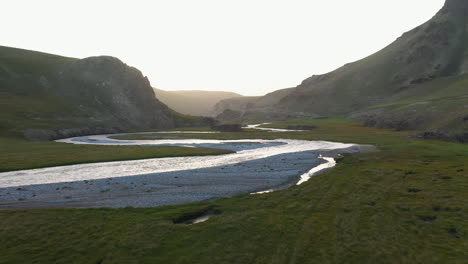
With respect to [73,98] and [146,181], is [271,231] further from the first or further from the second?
[73,98]

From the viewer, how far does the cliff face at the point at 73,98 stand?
3861 inches

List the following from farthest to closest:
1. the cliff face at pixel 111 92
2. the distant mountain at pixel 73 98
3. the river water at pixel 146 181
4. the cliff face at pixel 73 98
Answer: the cliff face at pixel 111 92
the cliff face at pixel 73 98
the distant mountain at pixel 73 98
the river water at pixel 146 181

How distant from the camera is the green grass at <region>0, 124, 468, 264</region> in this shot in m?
13.3

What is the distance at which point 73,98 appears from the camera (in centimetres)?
13938

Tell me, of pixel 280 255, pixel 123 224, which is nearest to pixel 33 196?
pixel 123 224

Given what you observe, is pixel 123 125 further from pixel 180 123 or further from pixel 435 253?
pixel 435 253

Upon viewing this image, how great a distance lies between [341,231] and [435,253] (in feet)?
14.7

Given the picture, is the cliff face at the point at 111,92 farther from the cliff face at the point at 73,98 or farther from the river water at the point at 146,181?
the river water at the point at 146,181

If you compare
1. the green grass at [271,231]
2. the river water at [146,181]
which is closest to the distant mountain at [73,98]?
the river water at [146,181]

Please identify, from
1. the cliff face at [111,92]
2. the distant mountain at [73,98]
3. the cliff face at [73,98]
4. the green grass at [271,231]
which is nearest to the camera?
the green grass at [271,231]

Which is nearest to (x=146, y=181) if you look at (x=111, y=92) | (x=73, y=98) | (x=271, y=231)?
(x=271, y=231)

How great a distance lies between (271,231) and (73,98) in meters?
151

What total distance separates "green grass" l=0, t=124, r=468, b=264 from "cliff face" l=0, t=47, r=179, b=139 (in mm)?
81005

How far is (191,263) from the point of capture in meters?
12.7
